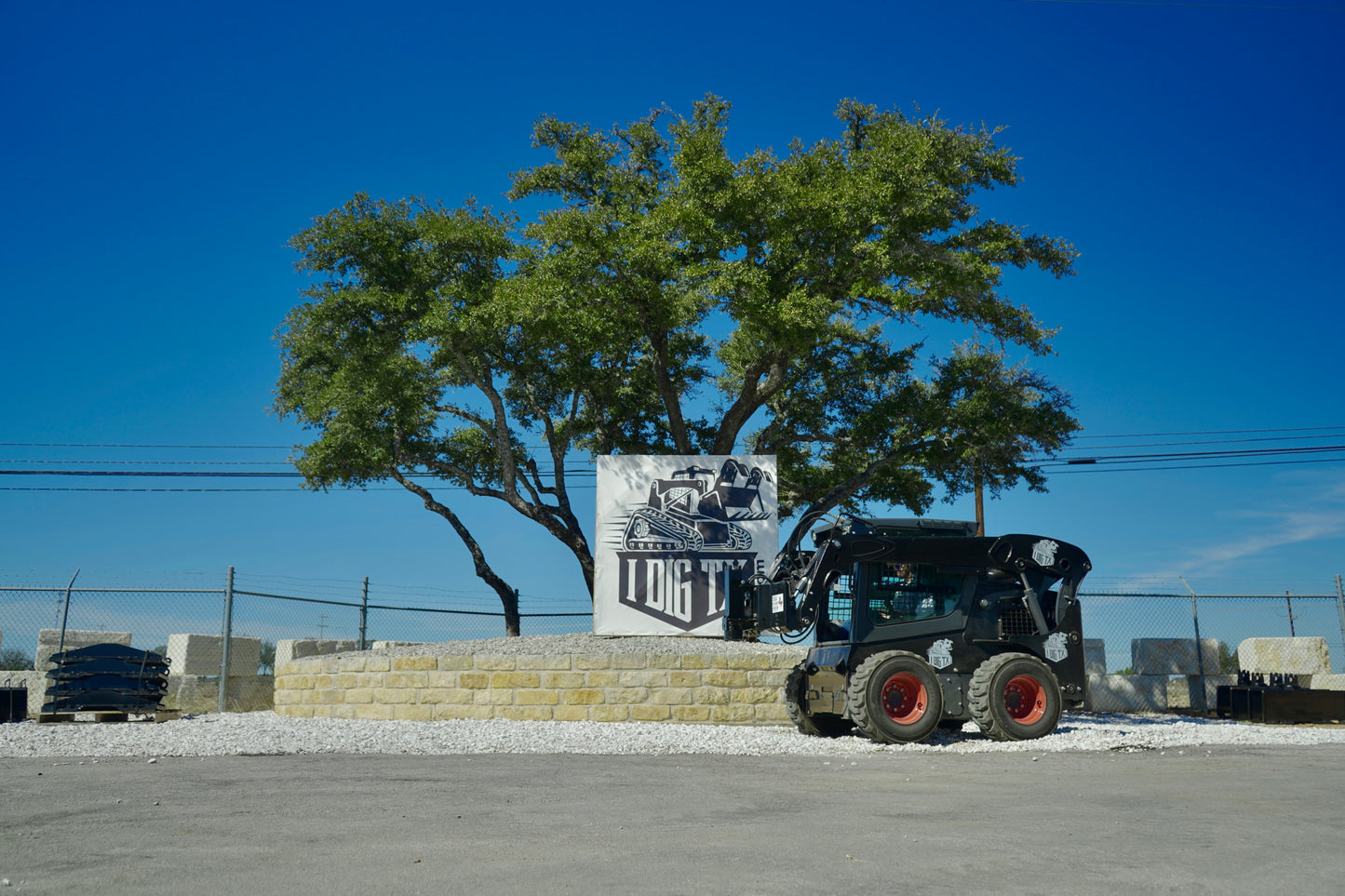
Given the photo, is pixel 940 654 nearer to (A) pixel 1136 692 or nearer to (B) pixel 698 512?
(B) pixel 698 512

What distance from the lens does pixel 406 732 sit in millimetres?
12484

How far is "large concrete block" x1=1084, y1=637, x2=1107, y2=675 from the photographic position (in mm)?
19219

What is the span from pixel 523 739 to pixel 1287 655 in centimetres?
1547

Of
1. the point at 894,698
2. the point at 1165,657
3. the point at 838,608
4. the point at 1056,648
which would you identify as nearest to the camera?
the point at 894,698

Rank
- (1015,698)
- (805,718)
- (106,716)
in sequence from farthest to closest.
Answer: (106,716)
(805,718)
(1015,698)

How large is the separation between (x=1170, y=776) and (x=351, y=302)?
1700cm

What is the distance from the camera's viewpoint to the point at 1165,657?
63.8 feet

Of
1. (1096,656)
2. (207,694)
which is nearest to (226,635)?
(207,694)

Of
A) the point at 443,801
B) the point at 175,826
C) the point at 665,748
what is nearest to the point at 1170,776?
the point at 665,748

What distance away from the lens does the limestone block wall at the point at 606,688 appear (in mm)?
14547

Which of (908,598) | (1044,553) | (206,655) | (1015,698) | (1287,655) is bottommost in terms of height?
(1015,698)

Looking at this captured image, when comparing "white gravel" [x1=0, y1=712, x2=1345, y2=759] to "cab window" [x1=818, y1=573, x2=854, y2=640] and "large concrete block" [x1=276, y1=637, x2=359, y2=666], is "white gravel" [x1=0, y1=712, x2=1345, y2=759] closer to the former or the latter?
"cab window" [x1=818, y1=573, x2=854, y2=640]

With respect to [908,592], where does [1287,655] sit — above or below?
below

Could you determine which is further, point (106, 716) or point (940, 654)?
point (106, 716)
